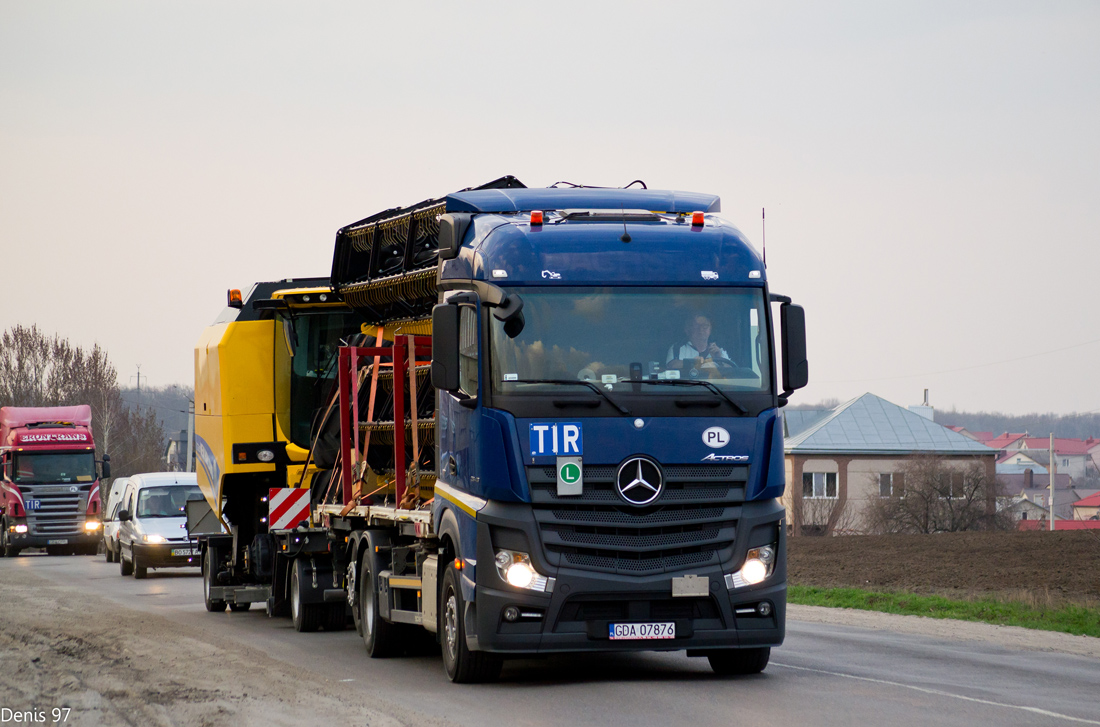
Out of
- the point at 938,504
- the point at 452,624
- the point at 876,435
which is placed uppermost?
the point at 452,624

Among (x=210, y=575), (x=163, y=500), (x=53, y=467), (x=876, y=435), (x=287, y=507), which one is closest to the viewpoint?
(x=287, y=507)

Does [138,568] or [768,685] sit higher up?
[768,685]

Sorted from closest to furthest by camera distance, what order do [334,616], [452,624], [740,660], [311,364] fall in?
[452,624] < [740,660] < [334,616] < [311,364]

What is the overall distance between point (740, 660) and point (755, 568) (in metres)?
1.11

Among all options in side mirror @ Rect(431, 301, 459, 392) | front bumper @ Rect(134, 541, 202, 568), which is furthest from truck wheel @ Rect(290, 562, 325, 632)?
front bumper @ Rect(134, 541, 202, 568)

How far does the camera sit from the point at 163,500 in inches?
1253

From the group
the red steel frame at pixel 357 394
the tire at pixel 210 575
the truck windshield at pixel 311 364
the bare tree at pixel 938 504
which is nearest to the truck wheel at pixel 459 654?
the red steel frame at pixel 357 394

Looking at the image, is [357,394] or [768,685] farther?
[357,394]

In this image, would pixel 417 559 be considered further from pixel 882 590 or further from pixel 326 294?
pixel 882 590

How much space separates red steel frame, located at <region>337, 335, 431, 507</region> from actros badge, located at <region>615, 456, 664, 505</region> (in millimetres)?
3247

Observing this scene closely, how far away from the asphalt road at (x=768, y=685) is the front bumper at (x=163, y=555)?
14.8m

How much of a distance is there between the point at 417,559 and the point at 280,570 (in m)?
6.01

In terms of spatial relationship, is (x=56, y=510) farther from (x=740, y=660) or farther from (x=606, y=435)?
(x=606, y=435)

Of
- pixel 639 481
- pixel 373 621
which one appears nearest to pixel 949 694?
pixel 639 481
